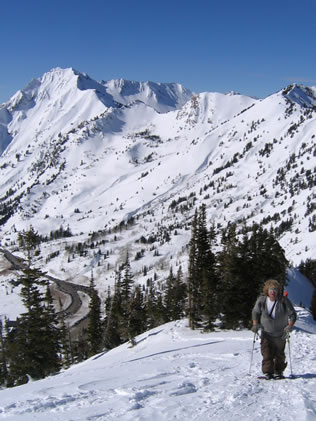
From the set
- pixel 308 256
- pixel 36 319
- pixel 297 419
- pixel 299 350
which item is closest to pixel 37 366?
pixel 36 319

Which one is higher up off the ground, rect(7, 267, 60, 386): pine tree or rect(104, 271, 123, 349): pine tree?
rect(7, 267, 60, 386): pine tree

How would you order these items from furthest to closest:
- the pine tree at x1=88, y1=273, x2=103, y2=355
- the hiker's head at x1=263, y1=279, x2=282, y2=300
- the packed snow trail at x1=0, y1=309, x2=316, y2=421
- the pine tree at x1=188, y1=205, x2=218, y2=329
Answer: the pine tree at x1=88, y1=273, x2=103, y2=355
the pine tree at x1=188, y1=205, x2=218, y2=329
the hiker's head at x1=263, y1=279, x2=282, y2=300
the packed snow trail at x1=0, y1=309, x2=316, y2=421

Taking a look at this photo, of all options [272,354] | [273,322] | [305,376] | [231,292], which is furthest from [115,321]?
[273,322]

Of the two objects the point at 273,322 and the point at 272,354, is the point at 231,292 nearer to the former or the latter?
the point at 272,354

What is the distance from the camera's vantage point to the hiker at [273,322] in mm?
11227

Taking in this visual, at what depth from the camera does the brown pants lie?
11.5 m

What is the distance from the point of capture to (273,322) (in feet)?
37.1

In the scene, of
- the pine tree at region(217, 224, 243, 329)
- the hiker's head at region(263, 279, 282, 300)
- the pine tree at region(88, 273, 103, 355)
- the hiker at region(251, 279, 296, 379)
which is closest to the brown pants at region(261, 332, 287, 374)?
the hiker at region(251, 279, 296, 379)

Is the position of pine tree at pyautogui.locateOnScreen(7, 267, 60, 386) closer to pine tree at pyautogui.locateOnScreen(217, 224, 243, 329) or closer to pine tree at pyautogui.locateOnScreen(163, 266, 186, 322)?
pine tree at pyautogui.locateOnScreen(217, 224, 243, 329)

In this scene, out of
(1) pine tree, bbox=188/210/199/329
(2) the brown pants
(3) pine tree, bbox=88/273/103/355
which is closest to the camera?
(2) the brown pants

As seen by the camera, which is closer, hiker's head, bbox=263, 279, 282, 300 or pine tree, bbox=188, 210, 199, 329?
hiker's head, bbox=263, 279, 282, 300

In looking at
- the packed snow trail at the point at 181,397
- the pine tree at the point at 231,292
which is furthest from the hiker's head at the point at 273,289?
the pine tree at the point at 231,292

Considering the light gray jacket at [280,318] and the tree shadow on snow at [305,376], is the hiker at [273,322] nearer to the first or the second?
the light gray jacket at [280,318]

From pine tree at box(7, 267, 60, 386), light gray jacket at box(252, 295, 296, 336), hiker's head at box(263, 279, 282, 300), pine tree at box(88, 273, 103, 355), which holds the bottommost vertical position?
pine tree at box(88, 273, 103, 355)
